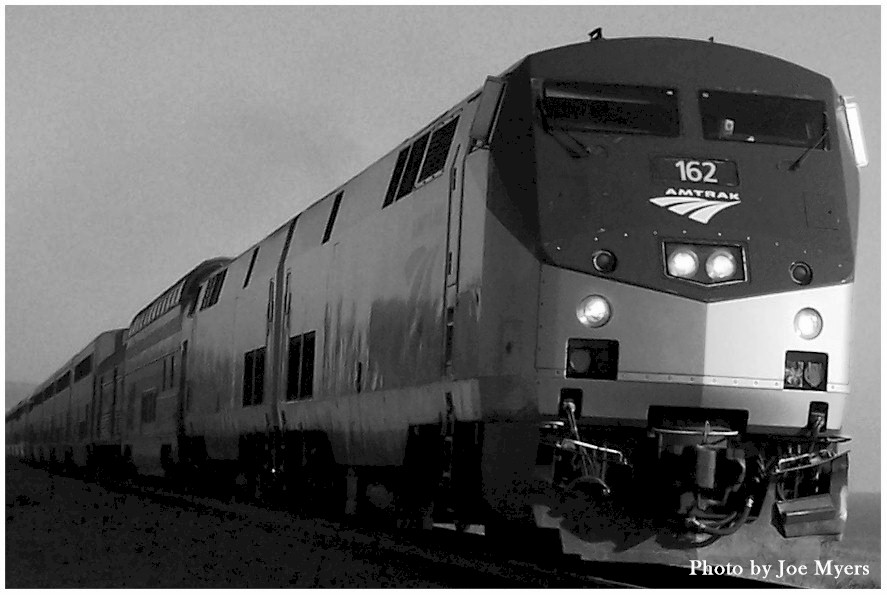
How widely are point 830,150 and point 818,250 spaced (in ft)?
3.02

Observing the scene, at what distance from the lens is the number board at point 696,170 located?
950cm

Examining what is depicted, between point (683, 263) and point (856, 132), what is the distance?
82.4 inches

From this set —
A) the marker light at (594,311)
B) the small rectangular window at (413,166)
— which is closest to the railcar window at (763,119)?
the marker light at (594,311)

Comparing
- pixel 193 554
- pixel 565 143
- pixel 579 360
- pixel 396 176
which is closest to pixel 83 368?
pixel 396 176

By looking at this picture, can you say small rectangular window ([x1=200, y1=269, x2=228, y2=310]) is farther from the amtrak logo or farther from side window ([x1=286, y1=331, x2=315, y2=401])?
the amtrak logo

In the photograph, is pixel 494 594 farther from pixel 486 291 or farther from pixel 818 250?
pixel 818 250

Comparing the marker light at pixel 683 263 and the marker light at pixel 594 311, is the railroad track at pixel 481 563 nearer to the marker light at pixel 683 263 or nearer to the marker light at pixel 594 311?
the marker light at pixel 594 311

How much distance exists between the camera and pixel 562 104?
32.2ft

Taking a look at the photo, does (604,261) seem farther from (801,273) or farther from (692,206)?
(801,273)

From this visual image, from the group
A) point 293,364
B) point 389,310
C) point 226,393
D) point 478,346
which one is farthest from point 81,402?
point 478,346

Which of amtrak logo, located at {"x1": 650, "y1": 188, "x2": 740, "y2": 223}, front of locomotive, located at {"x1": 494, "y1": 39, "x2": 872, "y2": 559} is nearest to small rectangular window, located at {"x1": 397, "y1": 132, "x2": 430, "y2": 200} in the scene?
front of locomotive, located at {"x1": 494, "y1": 39, "x2": 872, "y2": 559}

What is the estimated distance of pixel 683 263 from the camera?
9180 mm

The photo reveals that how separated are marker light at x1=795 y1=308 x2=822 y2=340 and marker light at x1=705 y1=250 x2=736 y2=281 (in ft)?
1.83

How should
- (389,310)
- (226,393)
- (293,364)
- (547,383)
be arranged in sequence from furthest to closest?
(226,393) → (293,364) → (389,310) → (547,383)
